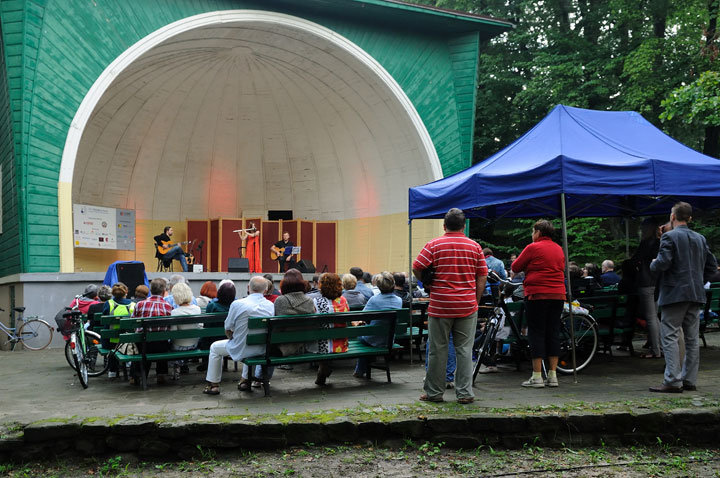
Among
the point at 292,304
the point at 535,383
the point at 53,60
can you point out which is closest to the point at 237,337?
the point at 292,304

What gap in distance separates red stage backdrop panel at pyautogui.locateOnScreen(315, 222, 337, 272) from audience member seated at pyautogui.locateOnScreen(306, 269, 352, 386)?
1271 centimetres

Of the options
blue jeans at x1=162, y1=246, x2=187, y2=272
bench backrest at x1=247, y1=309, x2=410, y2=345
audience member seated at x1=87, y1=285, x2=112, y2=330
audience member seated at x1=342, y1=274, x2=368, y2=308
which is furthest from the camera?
blue jeans at x1=162, y1=246, x2=187, y2=272

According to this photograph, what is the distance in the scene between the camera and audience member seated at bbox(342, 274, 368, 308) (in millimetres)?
7797

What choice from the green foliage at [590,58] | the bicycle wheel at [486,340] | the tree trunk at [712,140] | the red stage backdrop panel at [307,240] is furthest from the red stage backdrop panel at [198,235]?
the tree trunk at [712,140]

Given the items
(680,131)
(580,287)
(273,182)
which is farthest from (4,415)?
(680,131)

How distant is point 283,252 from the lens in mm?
17797

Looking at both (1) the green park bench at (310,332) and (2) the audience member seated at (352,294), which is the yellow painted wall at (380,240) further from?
(1) the green park bench at (310,332)

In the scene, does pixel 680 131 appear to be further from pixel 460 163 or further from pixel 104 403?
pixel 104 403

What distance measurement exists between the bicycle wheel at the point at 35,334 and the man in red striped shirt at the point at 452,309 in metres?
8.70

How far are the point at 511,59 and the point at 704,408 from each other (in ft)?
63.3

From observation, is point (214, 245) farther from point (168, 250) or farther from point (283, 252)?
point (283, 252)

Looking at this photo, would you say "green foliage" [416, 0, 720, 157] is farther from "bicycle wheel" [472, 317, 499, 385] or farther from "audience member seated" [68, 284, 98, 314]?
"audience member seated" [68, 284, 98, 314]

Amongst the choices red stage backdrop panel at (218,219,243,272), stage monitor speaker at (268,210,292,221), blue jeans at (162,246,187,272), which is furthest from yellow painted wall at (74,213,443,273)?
blue jeans at (162,246,187,272)

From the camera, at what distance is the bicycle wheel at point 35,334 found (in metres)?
10.9
